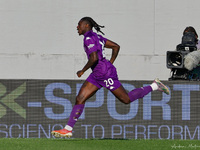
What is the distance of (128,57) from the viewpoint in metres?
16.7

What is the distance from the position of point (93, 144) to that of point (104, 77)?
39.0 inches

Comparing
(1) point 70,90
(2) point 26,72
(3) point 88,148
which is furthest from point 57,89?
(2) point 26,72

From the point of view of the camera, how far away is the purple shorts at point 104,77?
934 centimetres

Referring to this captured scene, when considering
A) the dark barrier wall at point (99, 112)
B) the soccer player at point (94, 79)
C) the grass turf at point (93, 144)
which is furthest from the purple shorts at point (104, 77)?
the dark barrier wall at point (99, 112)

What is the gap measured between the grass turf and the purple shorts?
85 centimetres

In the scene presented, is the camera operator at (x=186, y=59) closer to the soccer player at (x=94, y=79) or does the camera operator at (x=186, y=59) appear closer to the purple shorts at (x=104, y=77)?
the soccer player at (x=94, y=79)

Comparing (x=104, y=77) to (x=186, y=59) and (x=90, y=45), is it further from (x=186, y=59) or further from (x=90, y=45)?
(x=186, y=59)

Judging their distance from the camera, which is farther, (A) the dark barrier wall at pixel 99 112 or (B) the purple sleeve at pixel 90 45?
(A) the dark barrier wall at pixel 99 112

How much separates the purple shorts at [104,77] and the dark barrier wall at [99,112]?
1553 millimetres

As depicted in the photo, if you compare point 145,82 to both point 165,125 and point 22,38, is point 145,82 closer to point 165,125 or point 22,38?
point 165,125

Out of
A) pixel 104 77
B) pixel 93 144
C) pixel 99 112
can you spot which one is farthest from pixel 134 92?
pixel 99 112

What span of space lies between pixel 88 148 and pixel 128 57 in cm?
801

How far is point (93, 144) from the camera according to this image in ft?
30.7

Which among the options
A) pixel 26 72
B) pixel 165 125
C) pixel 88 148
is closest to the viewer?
pixel 88 148
